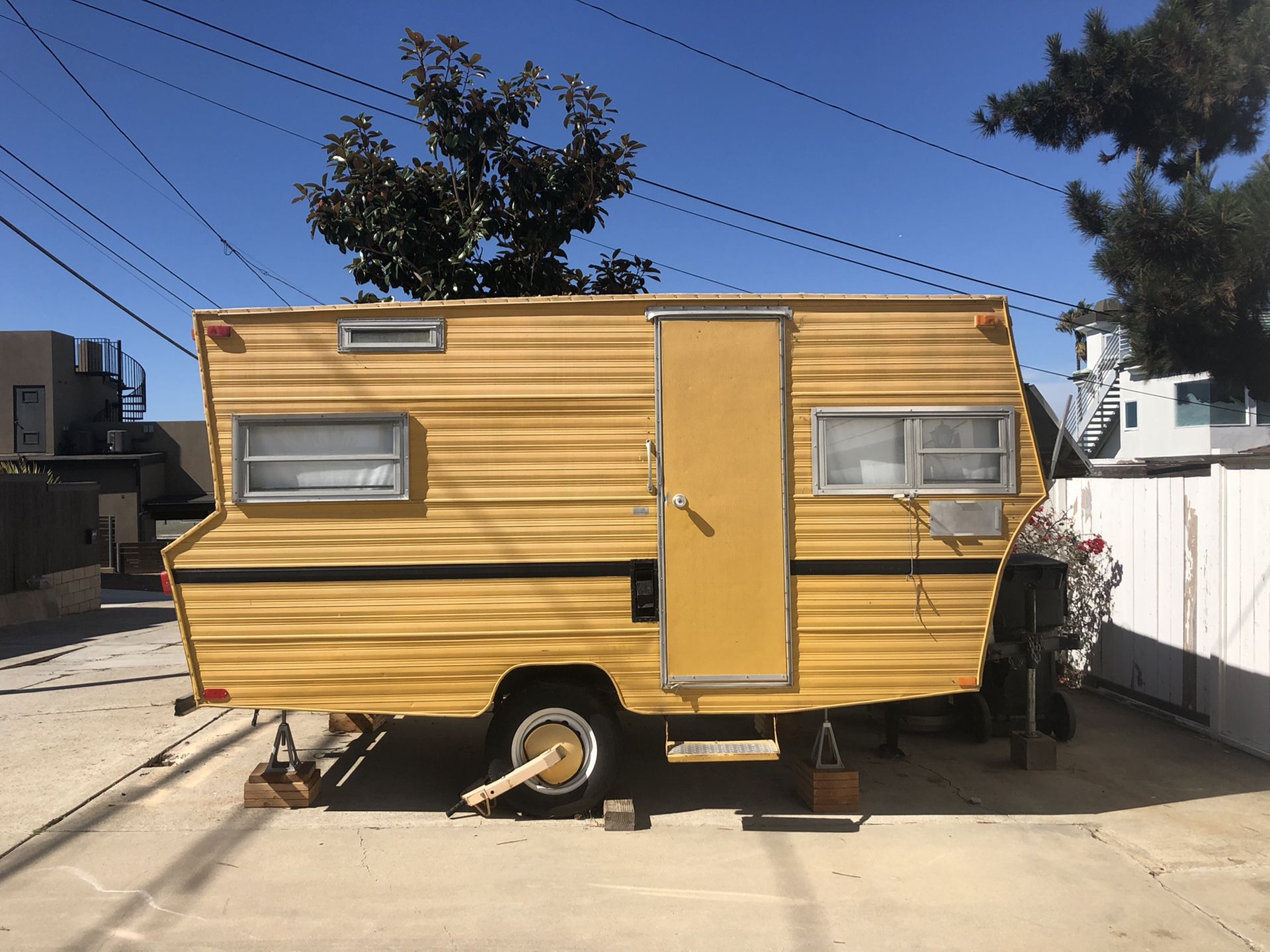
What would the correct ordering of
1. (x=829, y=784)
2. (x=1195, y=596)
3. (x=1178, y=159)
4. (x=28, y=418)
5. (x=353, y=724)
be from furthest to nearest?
(x=28, y=418)
(x=1178, y=159)
(x=353, y=724)
(x=1195, y=596)
(x=829, y=784)

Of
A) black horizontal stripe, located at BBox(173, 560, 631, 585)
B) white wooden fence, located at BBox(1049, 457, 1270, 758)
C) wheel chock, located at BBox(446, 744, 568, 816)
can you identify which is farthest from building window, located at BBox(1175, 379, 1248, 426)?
wheel chock, located at BBox(446, 744, 568, 816)

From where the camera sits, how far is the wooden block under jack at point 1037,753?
637 centimetres

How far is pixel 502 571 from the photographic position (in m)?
5.43

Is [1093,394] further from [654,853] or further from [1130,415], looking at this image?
[654,853]

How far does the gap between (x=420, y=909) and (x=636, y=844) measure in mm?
1353

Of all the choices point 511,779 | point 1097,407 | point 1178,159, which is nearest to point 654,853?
point 511,779

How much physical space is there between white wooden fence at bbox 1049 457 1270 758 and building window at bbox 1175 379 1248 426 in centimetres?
1969

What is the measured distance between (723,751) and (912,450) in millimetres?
2206

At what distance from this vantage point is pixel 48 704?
8.48m

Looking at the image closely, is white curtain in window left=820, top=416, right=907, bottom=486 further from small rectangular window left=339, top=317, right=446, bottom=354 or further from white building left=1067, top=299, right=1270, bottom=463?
white building left=1067, top=299, right=1270, bottom=463

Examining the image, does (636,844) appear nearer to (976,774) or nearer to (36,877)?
(976,774)

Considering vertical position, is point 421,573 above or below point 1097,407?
below

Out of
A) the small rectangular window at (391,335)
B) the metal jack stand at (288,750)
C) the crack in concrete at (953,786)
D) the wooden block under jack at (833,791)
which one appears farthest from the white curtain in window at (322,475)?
the crack in concrete at (953,786)

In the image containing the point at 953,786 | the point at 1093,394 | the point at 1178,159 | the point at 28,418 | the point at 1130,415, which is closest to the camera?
the point at 953,786
